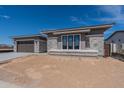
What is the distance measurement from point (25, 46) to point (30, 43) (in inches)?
48.5

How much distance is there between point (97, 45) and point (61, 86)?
8073 mm

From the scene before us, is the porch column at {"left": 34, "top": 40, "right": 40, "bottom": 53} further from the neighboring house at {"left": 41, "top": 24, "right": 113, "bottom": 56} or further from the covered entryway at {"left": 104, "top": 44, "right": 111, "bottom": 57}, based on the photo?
the covered entryway at {"left": 104, "top": 44, "right": 111, "bottom": 57}

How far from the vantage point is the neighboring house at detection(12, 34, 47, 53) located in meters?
17.4

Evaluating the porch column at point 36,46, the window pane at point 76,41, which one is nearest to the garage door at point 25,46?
the porch column at point 36,46

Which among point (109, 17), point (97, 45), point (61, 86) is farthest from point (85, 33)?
point (61, 86)

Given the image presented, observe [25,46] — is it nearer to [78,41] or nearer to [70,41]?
[70,41]

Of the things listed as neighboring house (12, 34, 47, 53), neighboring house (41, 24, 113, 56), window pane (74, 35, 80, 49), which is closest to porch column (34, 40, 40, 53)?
neighboring house (12, 34, 47, 53)

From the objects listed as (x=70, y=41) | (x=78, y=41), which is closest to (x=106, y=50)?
(x=78, y=41)

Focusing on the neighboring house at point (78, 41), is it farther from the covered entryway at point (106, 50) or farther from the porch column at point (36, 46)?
the porch column at point (36, 46)

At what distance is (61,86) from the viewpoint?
181 inches

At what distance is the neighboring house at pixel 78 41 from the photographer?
11.5 metres
